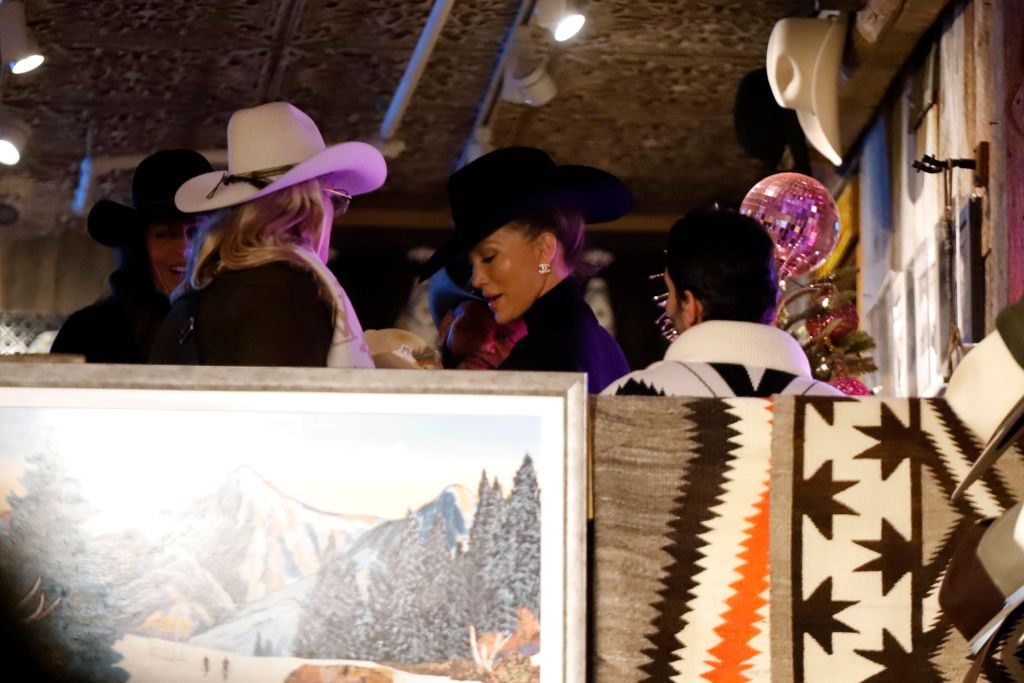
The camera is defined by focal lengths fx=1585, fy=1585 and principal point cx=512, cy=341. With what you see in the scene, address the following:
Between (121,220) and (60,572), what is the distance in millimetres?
2164

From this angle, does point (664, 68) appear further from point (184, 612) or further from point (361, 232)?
point (184, 612)

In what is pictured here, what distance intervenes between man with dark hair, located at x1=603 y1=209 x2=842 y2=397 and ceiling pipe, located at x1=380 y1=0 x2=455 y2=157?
390cm

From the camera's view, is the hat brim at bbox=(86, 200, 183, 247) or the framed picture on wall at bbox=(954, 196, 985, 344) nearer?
the hat brim at bbox=(86, 200, 183, 247)

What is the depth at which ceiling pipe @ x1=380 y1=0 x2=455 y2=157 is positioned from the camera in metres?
6.79

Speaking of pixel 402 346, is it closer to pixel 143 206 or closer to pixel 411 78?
pixel 143 206

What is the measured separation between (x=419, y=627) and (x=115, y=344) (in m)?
2.12

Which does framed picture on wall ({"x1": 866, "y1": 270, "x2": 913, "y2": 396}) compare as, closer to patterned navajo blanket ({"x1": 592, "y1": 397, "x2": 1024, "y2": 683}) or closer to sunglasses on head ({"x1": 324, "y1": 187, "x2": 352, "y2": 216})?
sunglasses on head ({"x1": 324, "y1": 187, "x2": 352, "y2": 216})

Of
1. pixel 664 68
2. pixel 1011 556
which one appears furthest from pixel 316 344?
pixel 664 68

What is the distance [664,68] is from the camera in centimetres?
764

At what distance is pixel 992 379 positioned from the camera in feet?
7.37

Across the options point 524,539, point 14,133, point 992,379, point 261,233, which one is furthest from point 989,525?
point 14,133

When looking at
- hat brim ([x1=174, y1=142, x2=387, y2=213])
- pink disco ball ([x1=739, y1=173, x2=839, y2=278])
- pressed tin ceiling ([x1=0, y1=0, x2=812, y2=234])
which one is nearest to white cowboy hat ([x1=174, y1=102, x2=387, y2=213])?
hat brim ([x1=174, y1=142, x2=387, y2=213])

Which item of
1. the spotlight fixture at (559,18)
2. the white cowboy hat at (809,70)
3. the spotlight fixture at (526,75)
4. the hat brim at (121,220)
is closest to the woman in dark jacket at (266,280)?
the hat brim at (121,220)

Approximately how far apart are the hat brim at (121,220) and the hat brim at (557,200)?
38.7 inches
